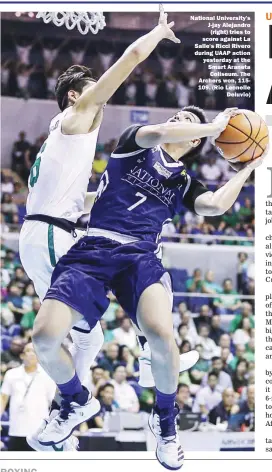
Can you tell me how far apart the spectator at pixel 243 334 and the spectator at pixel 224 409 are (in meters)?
0.95

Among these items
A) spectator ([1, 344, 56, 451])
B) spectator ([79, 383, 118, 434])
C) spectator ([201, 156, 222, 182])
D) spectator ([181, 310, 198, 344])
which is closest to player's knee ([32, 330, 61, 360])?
spectator ([1, 344, 56, 451])

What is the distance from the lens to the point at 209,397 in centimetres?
1076

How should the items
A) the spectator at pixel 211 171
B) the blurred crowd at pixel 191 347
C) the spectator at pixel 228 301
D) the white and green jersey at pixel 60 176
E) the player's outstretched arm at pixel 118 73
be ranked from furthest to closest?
the spectator at pixel 211 171
the spectator at pixel 228 301
the blurred crowd at pixel 191 347
the white and green jersey at pixel 60 176
the player's outstretched arm at pixel 118 73

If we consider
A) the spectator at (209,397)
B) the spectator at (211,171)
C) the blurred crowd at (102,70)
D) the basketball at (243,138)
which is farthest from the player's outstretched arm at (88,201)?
the spectator at (211,171)

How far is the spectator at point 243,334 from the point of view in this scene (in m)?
11.6

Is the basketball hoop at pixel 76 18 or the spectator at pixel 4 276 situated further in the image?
the spectator at pixel 4 276

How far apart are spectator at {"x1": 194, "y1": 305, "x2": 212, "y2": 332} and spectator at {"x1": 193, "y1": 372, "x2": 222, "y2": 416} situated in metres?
0.91

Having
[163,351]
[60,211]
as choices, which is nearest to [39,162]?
[60,211]

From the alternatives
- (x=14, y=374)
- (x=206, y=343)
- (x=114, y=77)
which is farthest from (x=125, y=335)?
(x=114, y=77)

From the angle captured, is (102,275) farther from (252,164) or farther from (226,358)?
(226,358)

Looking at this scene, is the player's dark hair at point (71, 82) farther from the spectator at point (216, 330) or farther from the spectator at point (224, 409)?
the spectator at point (216, 330)

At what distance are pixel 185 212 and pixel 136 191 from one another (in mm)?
6868

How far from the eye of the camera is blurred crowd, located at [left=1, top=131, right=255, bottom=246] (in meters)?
11.3
